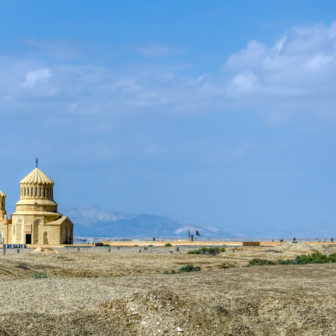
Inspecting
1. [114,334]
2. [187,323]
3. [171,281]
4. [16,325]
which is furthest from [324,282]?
[16,325]

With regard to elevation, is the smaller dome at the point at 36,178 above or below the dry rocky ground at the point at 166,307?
above

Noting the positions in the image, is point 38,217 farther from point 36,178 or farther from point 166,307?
point 166,307

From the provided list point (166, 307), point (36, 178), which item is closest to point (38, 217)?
point (36, 178)

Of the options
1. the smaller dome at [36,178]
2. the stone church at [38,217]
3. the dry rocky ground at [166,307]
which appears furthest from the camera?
the smaller dome at [36,178]

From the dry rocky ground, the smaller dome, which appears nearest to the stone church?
the smaller dome

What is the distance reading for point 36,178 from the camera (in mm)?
53438

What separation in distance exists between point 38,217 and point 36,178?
372 centimetres

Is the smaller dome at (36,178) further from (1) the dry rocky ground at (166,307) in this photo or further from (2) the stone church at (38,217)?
(1) the dry rocky ground at (166,307)

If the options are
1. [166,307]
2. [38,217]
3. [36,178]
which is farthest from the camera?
[36,178]

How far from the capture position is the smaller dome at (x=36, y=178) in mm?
53344

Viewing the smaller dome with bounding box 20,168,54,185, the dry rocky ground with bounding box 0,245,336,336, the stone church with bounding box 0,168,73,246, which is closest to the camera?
the dry rocky ground with bounding box 0,245,336,336

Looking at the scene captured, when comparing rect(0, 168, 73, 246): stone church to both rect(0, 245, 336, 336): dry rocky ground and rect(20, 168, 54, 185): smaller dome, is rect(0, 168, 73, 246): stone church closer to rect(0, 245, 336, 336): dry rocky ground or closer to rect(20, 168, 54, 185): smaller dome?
rect(20, 168, 54, 185): smaller dome

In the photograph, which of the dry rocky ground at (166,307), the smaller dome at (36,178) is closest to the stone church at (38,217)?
the smaller dome at (36,178)

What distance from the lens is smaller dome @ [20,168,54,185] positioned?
53344 millimetres
